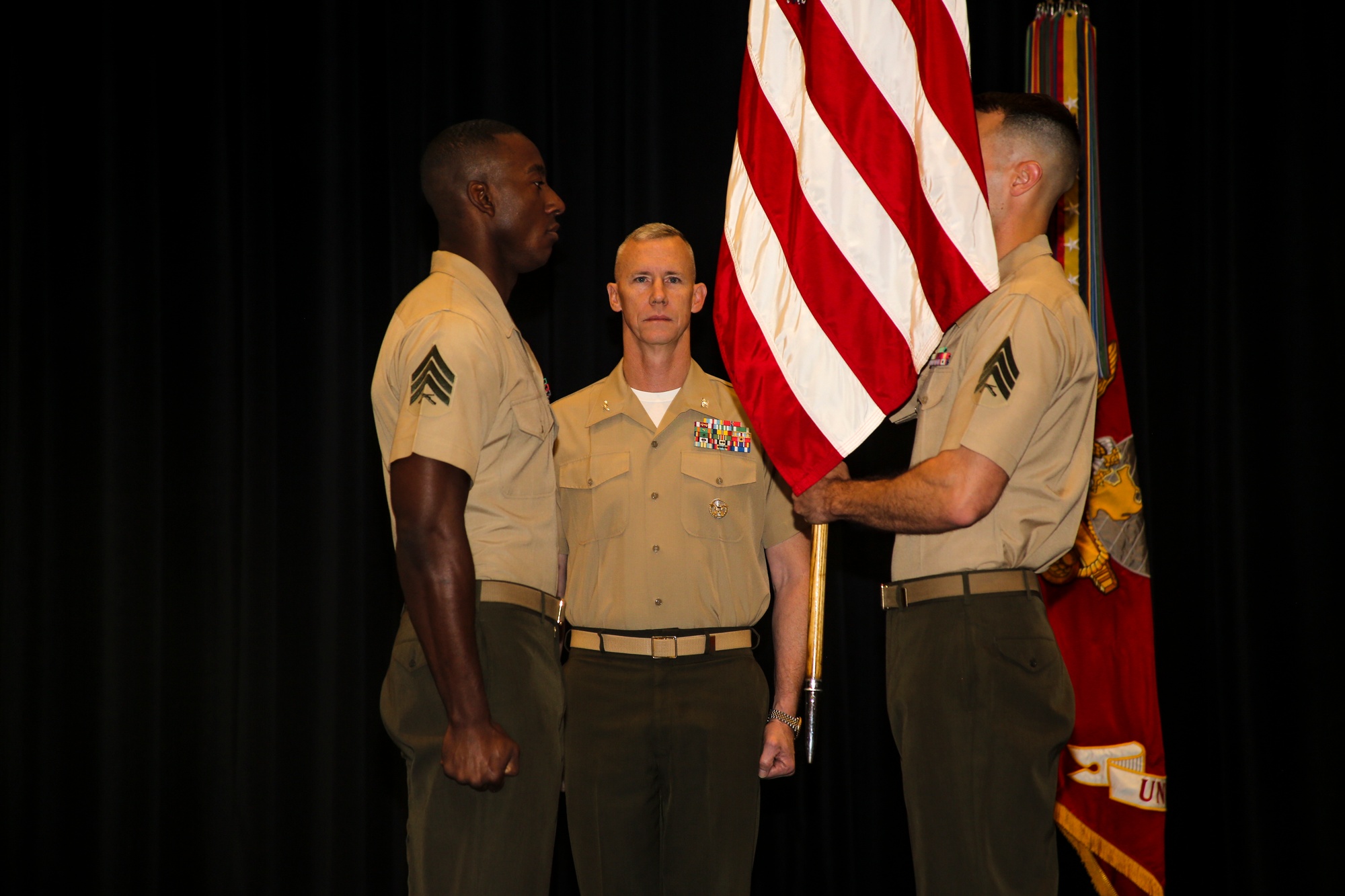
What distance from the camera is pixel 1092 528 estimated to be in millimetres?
2924

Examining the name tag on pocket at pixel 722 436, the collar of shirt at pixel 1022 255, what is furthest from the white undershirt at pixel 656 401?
the collar of shirt at pixel 1022 255

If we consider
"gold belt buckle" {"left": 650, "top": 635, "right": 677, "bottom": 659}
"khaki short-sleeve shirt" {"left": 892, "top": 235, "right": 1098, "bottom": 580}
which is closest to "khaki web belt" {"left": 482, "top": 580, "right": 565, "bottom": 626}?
"gold belt buckle" {"left": 650, "top": 635, "right": 677, "bottom": 659}

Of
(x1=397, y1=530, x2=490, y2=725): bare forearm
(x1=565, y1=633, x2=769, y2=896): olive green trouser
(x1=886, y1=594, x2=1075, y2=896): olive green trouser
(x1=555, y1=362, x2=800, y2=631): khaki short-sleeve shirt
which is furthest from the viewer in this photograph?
(x1=555, y1=362, x2=800, y2=631): khaki short-sleeve shirt

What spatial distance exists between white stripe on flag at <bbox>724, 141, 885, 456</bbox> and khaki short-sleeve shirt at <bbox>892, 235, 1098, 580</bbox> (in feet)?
0.62

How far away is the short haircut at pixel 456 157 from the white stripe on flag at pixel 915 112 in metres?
Answer: 0.77

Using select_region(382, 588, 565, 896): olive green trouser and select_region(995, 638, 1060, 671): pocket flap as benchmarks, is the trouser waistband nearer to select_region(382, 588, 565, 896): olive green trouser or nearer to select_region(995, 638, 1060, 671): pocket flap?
select_region(995, 638, 1060, 671): pocket flap

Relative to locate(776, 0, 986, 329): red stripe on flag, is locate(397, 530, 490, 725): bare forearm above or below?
below

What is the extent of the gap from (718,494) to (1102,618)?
Result: 118 centimetres

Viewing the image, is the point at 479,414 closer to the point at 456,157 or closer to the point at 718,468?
the point at 456,157

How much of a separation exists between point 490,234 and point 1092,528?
73.0 inches

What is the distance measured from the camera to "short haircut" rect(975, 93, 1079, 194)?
212 centimetres

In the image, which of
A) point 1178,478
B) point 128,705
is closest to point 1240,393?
point 1178,478

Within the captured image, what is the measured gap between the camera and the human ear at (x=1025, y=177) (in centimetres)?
214

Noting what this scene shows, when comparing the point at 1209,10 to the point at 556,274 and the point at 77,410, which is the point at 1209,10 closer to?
the point at 556,274
